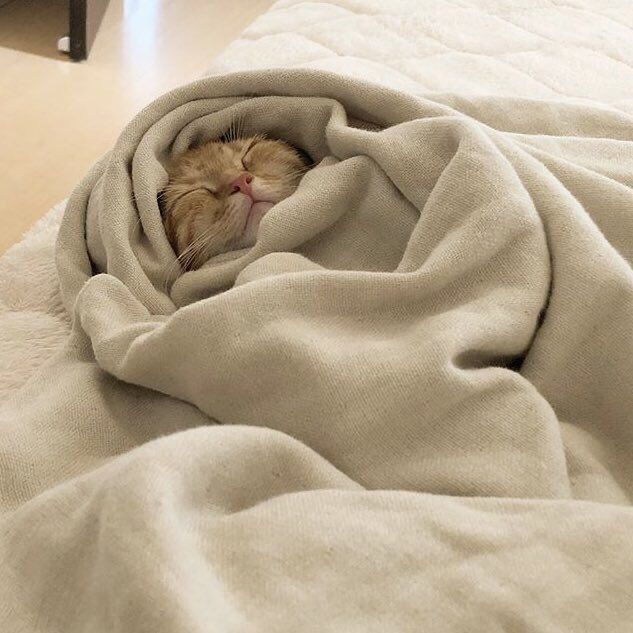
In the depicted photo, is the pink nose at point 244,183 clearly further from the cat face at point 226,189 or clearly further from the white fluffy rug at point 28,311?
the white fluffy rug at point 28,311

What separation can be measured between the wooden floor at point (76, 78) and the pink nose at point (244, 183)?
0.67 meters

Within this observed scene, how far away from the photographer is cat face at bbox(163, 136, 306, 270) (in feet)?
3.64

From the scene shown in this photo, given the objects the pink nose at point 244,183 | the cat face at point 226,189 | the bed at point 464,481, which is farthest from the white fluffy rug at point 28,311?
Answer: the pink nose at point 244,183

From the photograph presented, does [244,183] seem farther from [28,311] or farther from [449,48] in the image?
[449,48]

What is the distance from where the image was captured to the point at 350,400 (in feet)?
2.15

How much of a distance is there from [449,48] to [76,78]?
133cm

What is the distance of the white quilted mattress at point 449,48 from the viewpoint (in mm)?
1331

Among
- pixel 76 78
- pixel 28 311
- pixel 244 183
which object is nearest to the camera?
pixel 28 311

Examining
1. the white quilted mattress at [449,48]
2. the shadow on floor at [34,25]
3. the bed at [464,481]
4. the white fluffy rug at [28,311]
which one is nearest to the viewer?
the bed at [464,481]

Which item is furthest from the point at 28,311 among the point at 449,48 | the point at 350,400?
the point at 449,48

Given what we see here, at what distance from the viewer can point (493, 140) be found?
86cm

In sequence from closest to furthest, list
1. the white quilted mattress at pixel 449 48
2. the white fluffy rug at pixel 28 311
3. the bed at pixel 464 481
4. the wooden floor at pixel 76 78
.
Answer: the bed at pixel 464 481, the white fluffy rug at pixel 28 311, the white quilted mattress at pixel 449 48, the wooden floor at pixel 76 78

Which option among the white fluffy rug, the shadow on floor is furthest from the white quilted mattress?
the shadow on floor

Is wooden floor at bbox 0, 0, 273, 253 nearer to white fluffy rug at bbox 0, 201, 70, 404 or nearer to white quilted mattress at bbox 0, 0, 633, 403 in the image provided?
white fluffy rug at bbox 0, 201, 70, 404
